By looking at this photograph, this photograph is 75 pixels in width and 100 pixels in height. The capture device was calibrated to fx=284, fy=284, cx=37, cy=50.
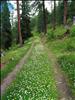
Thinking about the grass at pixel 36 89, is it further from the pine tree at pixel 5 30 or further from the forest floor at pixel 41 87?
the pine tree at pixel 5 30

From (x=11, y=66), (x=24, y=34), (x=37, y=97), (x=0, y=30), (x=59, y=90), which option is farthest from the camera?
(x=0, y=30)

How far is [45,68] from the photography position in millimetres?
23422

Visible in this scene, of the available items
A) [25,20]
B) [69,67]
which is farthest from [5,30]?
[69,67]

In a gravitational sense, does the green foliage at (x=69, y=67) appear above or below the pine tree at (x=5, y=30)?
above

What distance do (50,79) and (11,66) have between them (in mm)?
10054

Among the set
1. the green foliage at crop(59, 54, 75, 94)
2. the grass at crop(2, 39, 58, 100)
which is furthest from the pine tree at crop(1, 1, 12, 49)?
the grass at crop(2, 39, 58, 100)

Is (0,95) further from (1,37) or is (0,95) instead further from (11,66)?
(1,37)

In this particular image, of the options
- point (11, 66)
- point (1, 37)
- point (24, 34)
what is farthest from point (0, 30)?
point (11, 66)

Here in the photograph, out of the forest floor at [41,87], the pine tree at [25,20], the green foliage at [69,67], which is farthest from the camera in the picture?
the pine tree at [25,20]

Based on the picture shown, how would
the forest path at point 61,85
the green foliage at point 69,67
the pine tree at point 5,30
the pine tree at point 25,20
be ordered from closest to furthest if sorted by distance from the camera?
the forest path at point 61,85 → the green foliage at point 69,67 → the pine tree at point 25,20 → the pine tree at point 5,30

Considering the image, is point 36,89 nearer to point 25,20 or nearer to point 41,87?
point 41,87

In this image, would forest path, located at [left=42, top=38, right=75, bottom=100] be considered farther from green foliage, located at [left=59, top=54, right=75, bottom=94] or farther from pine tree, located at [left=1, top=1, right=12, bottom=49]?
pine tree, located at [left=1, top=1, right=12, bottom=49]

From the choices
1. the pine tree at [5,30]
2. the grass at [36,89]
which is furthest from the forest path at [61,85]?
the pine tree at [5,30]

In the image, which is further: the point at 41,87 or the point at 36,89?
the point at 41,87
